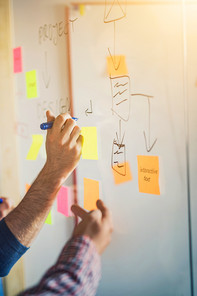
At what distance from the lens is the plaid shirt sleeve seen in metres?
0.50

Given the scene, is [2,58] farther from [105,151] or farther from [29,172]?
[105,151]

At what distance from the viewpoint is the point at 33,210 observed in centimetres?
74

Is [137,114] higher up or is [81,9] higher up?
[81,9]

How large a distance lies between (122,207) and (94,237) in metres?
0.29

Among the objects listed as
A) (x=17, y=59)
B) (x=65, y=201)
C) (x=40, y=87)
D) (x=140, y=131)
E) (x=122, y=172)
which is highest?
(x=17, y=59)

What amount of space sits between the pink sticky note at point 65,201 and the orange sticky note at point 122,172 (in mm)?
219

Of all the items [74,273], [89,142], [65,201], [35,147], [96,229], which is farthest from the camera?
[35,147]

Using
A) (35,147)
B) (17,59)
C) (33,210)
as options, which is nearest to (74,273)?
(33,210)

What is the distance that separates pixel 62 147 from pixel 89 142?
11 centimetres

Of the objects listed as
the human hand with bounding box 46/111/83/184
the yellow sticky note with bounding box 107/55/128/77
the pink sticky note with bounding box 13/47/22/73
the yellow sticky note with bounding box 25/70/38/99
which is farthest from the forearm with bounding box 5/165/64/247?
the pink sticky note with bounding box 13/47/22/73

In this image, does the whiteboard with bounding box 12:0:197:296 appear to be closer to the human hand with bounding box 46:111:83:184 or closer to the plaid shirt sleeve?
the human hand with bounding box 46:111:83:184

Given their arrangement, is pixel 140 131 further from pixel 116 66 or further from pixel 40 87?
pixel 40 87

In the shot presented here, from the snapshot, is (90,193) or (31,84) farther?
(31,84)

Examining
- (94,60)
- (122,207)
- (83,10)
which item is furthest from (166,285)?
(83,10)
